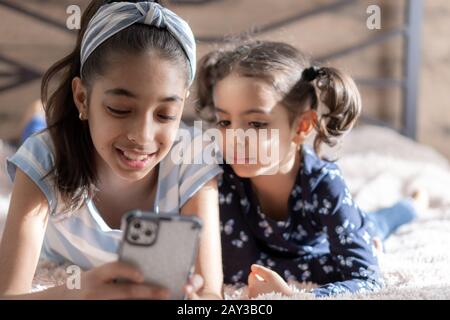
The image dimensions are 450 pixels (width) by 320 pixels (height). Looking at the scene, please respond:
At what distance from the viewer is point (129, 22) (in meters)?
1.01

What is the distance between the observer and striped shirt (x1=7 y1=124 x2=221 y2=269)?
3.67ft

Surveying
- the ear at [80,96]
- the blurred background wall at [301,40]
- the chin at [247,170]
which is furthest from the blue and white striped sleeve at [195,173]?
the blurred background wall at [301,40]

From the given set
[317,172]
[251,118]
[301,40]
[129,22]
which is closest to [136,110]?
[129,22]

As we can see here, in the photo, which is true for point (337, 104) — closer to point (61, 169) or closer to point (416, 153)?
point (61, 169)

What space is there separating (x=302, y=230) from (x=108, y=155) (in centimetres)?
52

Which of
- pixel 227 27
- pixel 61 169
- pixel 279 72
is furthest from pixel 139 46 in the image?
pixel 227 27

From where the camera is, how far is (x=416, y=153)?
2416 mm

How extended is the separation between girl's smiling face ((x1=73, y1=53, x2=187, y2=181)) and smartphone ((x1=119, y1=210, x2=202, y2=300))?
222 millimetres

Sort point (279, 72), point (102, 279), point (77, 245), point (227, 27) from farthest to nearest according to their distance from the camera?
point (227, 27)
point (279, 72)
point (77, 245)
point (102, 279)

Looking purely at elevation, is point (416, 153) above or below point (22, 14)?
below

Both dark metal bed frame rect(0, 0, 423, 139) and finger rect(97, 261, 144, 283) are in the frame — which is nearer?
finger rect(97, 261, 144, 283)

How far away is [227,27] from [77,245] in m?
1.71

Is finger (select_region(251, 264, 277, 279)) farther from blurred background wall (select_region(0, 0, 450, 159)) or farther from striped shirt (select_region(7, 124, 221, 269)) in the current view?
blurred background wall (select_region(0, 0, 450, 159))

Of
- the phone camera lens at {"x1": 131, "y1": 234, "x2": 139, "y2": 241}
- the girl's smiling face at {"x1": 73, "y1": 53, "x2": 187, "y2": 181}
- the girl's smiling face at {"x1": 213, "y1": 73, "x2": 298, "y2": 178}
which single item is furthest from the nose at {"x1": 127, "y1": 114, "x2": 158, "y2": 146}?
the girl's smiling face at {"x1": 213, "y1": 73, "x2": 298, "y2": 178}
